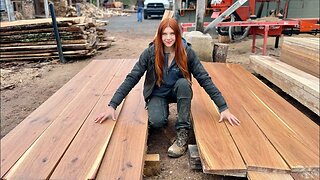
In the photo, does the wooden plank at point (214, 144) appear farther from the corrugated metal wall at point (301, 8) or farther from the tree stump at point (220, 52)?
the corrugated metal wall at point (301, 8)

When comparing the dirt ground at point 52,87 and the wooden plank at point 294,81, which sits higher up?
the wooden plank at point 294,81

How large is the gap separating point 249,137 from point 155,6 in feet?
62.6

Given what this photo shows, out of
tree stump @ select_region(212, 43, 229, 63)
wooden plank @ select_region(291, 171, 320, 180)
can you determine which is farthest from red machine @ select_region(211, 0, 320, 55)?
wooden plank @ select_region(291, 171, 320, 180)

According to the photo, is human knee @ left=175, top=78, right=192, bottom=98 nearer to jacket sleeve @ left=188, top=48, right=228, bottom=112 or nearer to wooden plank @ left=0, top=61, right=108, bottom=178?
jacket sleeve @ left=188, top=48, right=228, bottom=112

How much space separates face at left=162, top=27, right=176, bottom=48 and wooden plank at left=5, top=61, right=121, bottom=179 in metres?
1.07

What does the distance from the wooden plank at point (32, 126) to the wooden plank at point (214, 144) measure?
1382 mm

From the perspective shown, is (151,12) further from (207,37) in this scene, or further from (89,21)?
(207,37)

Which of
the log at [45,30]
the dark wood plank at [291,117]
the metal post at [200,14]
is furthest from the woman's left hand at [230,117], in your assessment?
the log at [45,30]

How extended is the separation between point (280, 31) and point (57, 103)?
21.0 ft

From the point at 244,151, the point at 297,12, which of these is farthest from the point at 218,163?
the point at 297,12

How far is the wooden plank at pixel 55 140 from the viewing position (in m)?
2.02

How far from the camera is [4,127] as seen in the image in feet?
13.2

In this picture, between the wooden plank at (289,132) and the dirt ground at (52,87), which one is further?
the dirt ground at (52,87)

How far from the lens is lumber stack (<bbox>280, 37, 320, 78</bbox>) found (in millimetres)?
4360
